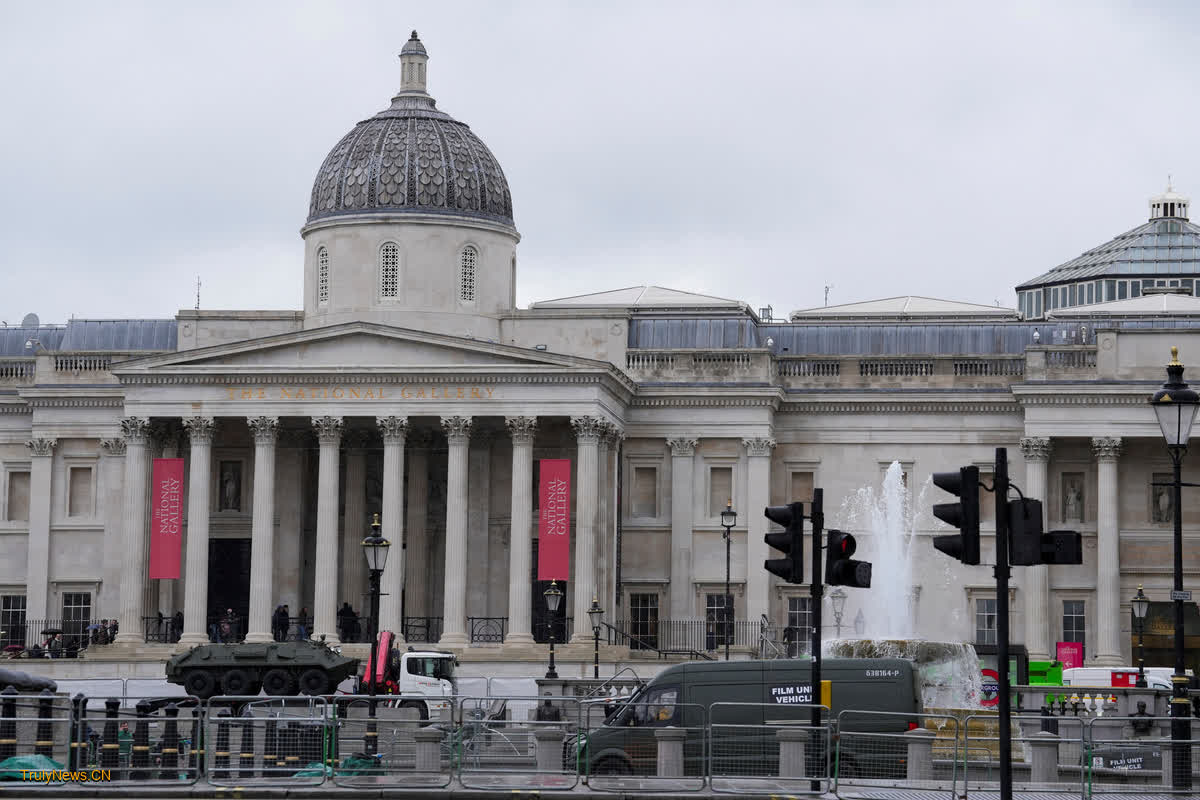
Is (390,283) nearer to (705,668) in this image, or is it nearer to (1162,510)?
(1162,510)

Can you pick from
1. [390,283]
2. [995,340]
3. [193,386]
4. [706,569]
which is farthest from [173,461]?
[995,340]

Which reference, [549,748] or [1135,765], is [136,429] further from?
[1135,765]

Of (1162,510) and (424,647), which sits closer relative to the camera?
(424,647)

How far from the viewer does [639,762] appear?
38500 millimetres

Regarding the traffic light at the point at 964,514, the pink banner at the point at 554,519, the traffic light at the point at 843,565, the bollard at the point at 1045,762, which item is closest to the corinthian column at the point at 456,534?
the pink banner at the point at 554,519

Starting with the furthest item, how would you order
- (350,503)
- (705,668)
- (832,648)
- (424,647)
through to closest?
(350,503)
(424,647)
(832,648)
(705,668)

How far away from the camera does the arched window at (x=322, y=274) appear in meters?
79.0

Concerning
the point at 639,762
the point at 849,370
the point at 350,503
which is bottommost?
the point at 639,762

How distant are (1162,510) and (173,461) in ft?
106

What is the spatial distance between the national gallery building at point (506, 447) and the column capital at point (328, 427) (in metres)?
0.19

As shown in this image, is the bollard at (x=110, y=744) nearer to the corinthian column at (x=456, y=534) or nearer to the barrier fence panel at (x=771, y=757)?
the barrier fence panel at (x=771, y=757)

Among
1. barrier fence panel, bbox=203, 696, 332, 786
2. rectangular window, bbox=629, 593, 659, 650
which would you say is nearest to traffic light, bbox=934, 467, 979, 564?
barrier fence panel, bbox=203, 696, 332, 786

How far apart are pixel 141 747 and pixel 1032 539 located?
1648 cm

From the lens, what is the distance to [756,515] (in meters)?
78.1
